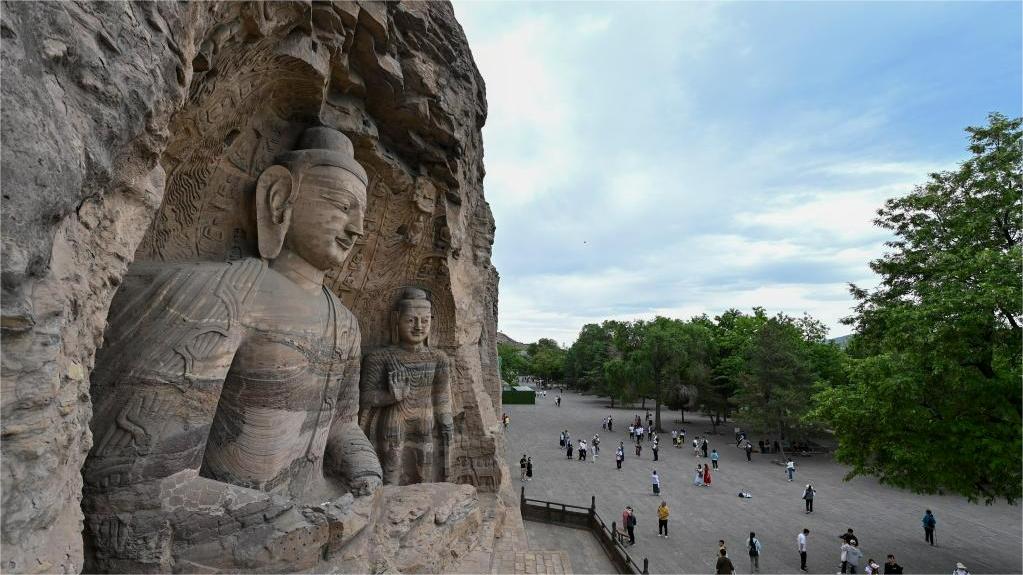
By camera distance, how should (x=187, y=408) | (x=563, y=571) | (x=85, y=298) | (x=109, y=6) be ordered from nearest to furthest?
(x=109, y=6)
(x=85, y=298)
(x=187, y=408)
(x=563, y=571)

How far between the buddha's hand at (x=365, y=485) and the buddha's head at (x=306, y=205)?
1.90 metres

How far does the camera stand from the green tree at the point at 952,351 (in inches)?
314

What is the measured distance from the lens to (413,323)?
709 centimetres

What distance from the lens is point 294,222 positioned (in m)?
4.47

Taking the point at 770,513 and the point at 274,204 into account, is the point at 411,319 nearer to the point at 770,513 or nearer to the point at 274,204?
the point at 274,204

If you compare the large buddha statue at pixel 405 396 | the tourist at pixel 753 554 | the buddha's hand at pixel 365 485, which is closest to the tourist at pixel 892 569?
the tourist at pixel 753 554

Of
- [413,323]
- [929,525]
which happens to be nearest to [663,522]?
[929,525]

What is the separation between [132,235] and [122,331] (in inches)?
34.1

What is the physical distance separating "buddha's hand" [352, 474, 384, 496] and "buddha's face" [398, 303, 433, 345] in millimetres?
2775

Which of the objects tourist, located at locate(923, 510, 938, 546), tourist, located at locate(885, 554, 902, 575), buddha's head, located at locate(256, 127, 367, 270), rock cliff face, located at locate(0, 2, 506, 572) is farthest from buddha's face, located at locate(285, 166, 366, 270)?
Answer: tourist, located at locate(923, 510, 938, 546)

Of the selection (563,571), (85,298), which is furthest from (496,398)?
(85,298)

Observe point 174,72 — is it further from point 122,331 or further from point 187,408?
point 187,408

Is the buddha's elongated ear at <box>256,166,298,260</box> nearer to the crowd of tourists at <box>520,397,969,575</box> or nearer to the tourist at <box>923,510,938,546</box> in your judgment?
the crowd of tourists at <box>520,397,969,575</box>

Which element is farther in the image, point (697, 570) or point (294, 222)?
point (697, 570)
